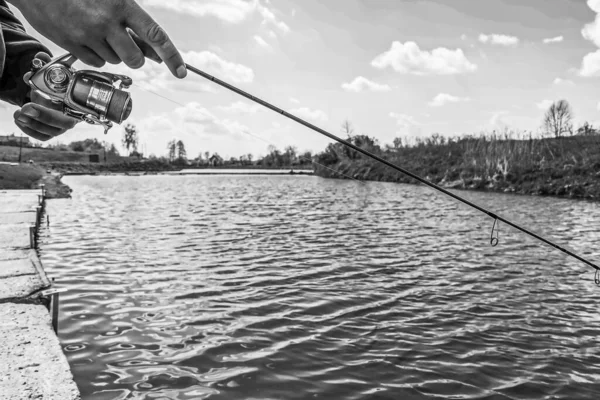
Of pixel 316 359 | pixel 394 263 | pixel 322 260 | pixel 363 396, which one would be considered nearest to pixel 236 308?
pixel 316 359

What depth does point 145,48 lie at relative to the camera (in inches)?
65.0

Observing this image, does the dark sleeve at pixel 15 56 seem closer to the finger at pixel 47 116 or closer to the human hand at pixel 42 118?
the human hand at pixel 42 118

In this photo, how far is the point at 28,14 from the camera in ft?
4.57

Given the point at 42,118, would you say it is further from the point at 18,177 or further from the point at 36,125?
the point at 18,177

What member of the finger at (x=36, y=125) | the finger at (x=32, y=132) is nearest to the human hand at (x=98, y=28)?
the finger at (x=36, y=125)

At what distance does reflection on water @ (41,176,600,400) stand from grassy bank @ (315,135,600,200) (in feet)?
53.9

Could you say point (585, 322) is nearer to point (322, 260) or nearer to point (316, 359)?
point (316, 359)

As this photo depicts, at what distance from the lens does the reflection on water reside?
4.27 metres

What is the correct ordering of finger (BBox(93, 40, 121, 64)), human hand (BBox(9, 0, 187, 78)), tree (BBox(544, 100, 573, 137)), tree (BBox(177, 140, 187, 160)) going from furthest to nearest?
1. tree (BBox(177, 140, 187, 160))
2. tree (BBox(544, 100, 573, 137))
3. finger (BBox(93, 40, 121, 64))
4. human hand (BBox(9, 0, 187, 78))

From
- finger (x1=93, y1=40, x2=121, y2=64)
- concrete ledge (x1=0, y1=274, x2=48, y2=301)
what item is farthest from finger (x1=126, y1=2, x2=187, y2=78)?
concrete ledge (x1=0, y1=274, x2=48, y2=301)

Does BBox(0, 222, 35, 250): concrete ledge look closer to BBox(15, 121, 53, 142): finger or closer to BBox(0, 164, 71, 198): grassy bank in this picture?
BBox(15, 121, 53, 142): finger

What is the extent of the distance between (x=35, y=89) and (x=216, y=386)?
3.04 m

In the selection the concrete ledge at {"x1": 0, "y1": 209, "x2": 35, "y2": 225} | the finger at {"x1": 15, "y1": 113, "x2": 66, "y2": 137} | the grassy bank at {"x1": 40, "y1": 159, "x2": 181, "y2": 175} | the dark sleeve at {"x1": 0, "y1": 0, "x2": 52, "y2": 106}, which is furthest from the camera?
the grassy bank at {"x1": 40, "y1": 159, "x2": 181, "y2": 175}

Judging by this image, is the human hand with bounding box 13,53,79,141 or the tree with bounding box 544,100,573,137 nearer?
the human hand with bounding box 13,53,79,141
